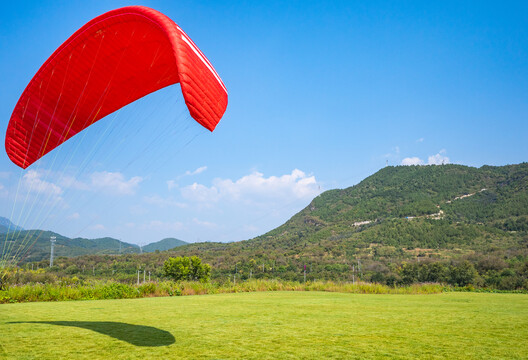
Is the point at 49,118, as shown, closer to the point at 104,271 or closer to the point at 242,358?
the point at 242,358

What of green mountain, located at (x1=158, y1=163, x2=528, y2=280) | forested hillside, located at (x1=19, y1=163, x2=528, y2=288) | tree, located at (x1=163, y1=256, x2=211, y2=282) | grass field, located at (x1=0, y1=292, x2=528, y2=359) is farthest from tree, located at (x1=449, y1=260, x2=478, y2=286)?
grass field, located at (x1=0, y1=292, x2=528, y2=359)

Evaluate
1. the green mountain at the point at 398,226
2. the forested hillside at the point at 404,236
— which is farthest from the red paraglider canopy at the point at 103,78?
the green mountain at the point at 398,226

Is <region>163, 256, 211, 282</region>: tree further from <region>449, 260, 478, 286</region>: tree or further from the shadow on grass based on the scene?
the shadow on grass

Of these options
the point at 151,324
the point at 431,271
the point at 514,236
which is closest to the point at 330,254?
the point at 431,271

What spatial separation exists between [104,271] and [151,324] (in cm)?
3417

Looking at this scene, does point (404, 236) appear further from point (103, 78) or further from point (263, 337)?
point (103, 78)

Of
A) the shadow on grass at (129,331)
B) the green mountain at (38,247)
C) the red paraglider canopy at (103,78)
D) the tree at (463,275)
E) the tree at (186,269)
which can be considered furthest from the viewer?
the tree at (186,269)

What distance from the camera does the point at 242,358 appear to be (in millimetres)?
3639

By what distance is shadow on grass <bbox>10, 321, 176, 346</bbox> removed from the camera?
177 inches

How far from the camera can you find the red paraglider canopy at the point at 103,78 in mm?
4965

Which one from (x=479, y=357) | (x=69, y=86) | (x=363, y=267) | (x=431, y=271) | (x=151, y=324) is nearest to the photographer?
A: (x=479, y=357)

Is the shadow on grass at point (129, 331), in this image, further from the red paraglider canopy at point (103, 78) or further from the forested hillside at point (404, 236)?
the forested hillside at point (404, 236)

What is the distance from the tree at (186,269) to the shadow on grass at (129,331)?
81.5ft

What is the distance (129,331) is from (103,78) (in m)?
4.84
